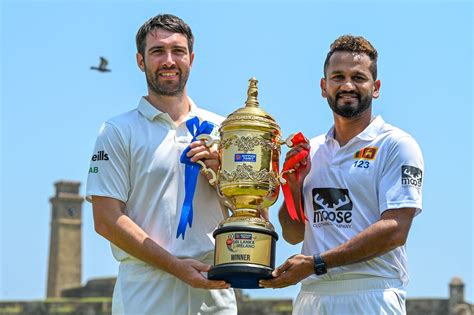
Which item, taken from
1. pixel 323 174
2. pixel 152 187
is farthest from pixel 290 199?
pixel 152 187

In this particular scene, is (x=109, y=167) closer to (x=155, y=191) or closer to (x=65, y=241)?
(x=155, y=191)

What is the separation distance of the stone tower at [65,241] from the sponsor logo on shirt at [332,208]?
4473 cm

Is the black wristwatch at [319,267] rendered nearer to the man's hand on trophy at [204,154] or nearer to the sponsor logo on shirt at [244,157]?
the sponsor logo on shirt at [244,157]

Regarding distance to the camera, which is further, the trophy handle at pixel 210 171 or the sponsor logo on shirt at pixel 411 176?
the trophy handle at pixel 210 171

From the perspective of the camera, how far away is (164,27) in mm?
7816

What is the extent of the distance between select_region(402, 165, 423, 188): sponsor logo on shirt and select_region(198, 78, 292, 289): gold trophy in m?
0.67

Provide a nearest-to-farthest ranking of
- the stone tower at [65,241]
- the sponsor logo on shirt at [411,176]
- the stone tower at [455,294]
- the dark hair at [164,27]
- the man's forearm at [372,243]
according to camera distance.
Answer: the man's forearm at [372,243] < the sponsor logo on shirt at [411,176] < the dark hair at [164,27] < the stone tower at [455,294] < the stone tower at [65,241]

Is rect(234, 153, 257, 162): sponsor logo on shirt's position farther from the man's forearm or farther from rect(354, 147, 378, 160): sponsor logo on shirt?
the man's forearm

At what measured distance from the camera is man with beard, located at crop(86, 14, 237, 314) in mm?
7715

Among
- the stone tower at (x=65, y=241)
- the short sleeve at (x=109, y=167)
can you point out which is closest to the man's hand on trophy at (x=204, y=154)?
the short sleeve at (x=109, y=167)

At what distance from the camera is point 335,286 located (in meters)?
7.68

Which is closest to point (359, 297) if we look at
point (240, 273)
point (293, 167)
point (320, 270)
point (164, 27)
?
point (320, 270)

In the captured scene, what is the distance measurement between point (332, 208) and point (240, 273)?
2.07ft

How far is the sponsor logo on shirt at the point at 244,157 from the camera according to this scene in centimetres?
771
